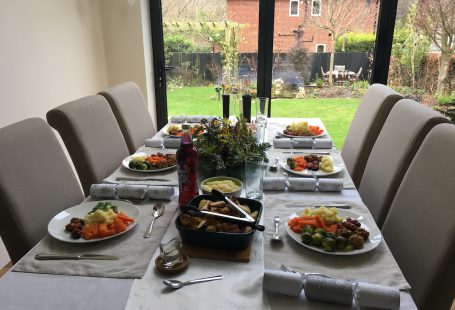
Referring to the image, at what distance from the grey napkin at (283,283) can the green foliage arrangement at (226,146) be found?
59 centimetres

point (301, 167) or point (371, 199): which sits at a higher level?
point (301, 167)

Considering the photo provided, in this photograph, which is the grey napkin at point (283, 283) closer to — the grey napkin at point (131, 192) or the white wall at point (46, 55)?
the grey napkin at point (131, 192)

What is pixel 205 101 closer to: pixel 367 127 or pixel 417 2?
pixel 367 127

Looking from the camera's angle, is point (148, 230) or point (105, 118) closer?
point (148, 230)

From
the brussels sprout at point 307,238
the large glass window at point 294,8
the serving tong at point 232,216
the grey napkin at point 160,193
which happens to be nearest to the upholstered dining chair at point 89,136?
the grey napkin at point 160,193

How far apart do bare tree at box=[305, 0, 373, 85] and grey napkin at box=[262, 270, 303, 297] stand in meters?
2.63

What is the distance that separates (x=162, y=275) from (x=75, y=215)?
1.40ft

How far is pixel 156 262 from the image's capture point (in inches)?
36.2

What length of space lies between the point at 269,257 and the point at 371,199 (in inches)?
31.3

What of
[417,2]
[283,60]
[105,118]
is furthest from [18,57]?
[417,2]

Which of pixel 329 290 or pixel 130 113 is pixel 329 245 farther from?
pixel 130 113

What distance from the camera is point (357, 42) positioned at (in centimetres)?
305

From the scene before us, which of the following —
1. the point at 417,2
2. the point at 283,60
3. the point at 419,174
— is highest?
the point at 417,2

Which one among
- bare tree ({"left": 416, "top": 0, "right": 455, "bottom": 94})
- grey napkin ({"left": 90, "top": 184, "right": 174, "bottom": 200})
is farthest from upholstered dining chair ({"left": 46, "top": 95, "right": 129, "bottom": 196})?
bare tree ({"left": 416, "top": 0, "right": 455, "bottom": 94})
